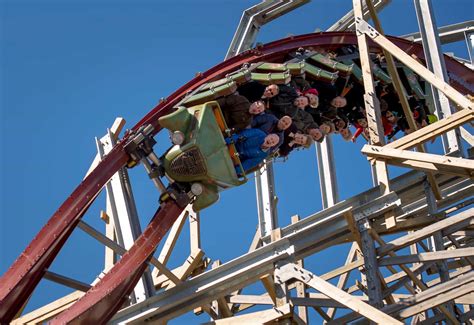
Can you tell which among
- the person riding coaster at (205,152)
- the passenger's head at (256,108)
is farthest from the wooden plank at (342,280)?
the passenger's head at (256,108)

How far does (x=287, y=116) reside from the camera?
43.6 ft

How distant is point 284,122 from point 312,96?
0.53 metres

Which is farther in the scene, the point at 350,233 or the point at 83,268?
the point at 83,268

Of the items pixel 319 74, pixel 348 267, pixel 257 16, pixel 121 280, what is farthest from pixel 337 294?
pixel 257 16

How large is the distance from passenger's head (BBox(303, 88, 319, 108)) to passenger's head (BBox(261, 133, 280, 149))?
667 millimetres

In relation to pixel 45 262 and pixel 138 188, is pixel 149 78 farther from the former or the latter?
pixel 45 262

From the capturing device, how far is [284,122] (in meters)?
13.3

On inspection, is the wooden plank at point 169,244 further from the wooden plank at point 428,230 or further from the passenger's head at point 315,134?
the wooden plank at point 428,230

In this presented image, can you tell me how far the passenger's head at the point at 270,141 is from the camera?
1315cm

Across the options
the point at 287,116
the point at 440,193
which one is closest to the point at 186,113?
the point at 287,116

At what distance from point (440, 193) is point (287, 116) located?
6.87 ft

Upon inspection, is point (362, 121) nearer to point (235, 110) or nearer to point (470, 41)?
point (235, 110)

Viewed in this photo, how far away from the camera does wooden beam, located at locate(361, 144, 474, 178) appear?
10961 mm

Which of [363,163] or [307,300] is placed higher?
[363,163]
